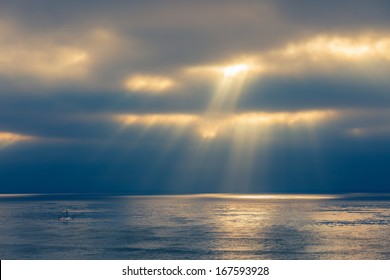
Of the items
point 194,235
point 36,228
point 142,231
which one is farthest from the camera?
point 36,228

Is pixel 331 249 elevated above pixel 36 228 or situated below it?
below

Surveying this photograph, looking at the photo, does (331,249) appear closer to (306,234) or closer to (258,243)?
(258,243)

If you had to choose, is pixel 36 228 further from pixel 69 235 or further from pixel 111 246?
pixel 111 246

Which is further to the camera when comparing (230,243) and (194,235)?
(194,235)

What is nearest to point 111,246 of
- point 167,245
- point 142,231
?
point 167,245

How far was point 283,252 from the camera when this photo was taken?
8575 centimetres

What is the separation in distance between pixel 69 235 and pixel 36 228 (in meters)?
22.4
